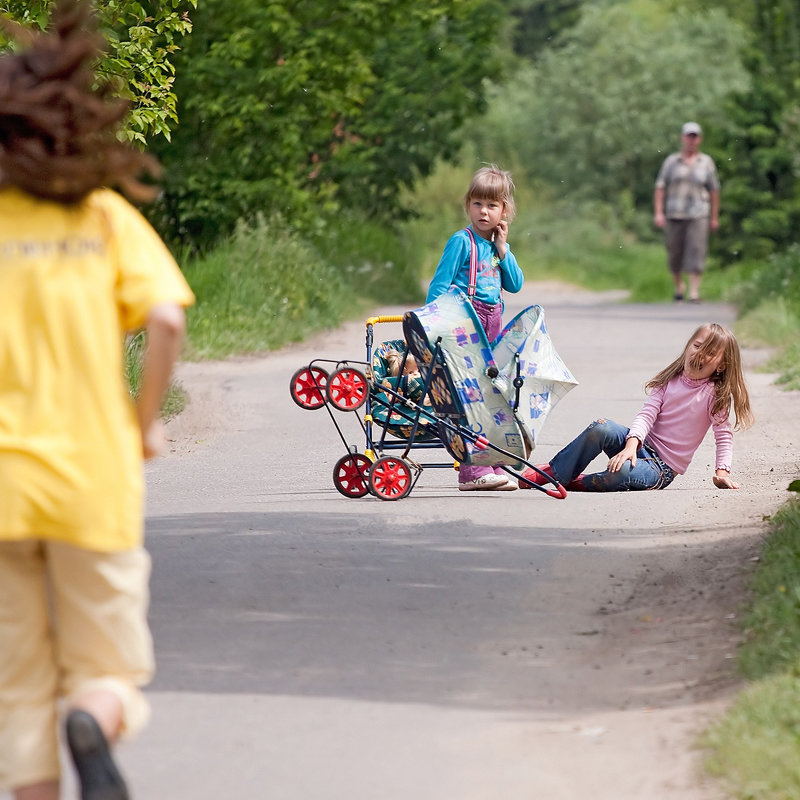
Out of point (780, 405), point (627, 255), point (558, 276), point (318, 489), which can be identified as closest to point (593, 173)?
point (627, 255)

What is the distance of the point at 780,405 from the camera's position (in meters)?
13.0

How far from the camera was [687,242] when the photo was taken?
23531 mm

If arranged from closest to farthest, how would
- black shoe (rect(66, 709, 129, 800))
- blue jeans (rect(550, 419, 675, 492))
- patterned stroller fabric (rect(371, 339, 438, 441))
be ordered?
1. black shoe (rect(66, 709, 129, 800))
2. blue jeans (rect(550, 419, 675, 492))
3. patterned stroller fabric (rect(371, 339, 438, 441))

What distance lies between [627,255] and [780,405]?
25.4 metres

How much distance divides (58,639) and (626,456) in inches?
191

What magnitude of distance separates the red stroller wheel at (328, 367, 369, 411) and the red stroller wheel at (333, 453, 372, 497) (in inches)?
17.2

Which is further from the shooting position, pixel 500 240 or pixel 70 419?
pixel 500 240

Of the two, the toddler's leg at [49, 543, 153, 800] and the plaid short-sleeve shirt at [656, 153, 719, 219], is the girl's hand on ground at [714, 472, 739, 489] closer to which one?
the toddler's leg at [49, 543, 153, 800]

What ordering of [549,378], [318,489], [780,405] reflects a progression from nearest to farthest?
1. [549,378]
2. [318,489]
3. [780,405]

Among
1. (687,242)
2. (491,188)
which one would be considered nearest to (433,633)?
(491,188)

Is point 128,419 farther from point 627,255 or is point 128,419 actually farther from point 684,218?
point 627,255

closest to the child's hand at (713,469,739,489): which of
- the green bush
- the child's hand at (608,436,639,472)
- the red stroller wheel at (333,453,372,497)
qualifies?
the child's hand at (608,436,639,472)

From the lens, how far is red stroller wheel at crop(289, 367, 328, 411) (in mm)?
8883

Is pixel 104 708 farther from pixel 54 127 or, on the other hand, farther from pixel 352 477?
pixel 352 477
